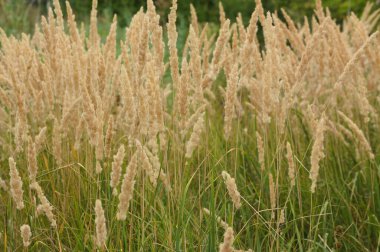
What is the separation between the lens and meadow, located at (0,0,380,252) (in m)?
2.06

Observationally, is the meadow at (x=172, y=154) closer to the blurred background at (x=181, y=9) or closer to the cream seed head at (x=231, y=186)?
the cream seed head at (x=231, y=186)

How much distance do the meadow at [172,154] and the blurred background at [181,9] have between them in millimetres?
4837

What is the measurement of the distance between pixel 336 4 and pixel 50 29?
6.01 m

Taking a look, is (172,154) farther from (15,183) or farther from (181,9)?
(181,9)

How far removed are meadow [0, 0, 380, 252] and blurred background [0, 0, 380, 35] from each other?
15.9ft

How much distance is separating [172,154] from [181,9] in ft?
19.8

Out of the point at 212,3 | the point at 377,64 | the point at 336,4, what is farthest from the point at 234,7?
the point at 377,64

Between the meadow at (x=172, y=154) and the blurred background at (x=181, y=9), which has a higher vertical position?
the blurred background at (x=181, y=9)

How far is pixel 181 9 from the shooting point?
8.81 metres

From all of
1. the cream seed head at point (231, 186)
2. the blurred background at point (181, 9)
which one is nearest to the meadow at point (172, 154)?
the cream seed head at point (231, 186)

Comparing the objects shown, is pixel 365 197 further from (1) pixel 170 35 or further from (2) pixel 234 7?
(2) pixel 234 7

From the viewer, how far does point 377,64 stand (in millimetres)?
3355

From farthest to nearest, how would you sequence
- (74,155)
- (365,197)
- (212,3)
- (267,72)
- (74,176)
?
(212,3) → (365,197) → (74,155) → (74,176) → (267,72)

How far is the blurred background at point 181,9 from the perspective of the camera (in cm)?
816
